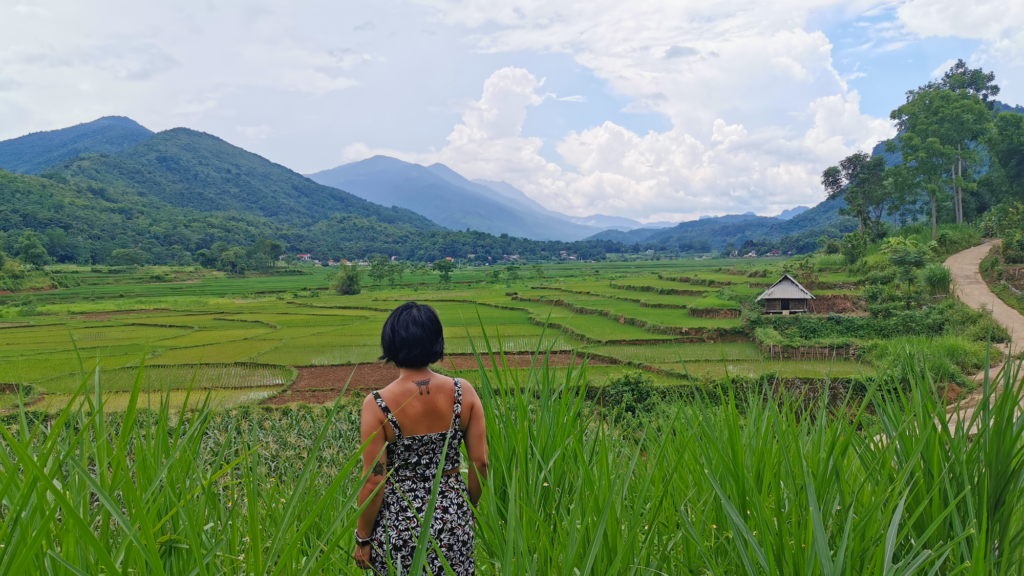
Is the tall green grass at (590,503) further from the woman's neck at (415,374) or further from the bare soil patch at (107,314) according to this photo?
the bare soil patch at (107,314)

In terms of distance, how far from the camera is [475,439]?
238cm

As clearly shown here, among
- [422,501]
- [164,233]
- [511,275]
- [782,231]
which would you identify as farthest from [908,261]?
[782,231]

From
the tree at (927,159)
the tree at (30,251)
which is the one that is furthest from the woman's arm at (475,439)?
the tree at (30,251)

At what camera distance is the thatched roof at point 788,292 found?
20.8 metres

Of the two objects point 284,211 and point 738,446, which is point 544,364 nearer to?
point 738,446

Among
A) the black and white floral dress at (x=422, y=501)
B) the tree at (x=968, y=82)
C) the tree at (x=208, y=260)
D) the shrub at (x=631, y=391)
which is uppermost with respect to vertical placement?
the tree at (x=968, y=82)

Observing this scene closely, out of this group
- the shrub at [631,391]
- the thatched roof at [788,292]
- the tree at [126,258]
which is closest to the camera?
the shrub at [631,391]

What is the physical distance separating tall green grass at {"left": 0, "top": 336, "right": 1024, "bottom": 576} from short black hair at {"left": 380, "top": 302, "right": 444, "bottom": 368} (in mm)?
319

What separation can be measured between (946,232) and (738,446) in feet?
108

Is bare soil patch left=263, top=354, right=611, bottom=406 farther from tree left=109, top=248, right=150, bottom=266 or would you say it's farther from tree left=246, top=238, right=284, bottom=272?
tree left=109, top=248, right=150, bottom=266

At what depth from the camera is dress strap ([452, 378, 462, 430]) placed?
2.39 meters

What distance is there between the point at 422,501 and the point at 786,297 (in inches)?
825

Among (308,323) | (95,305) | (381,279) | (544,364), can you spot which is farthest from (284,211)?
(544,364)

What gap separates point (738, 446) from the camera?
1.63 m
